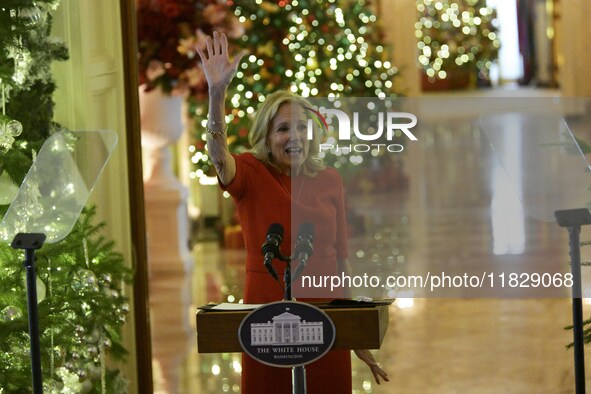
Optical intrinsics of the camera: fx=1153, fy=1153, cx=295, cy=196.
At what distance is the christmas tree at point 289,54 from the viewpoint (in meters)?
9.37

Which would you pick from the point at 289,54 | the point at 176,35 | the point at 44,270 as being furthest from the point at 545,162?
the point at 289,54

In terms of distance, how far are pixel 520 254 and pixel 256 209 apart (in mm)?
973

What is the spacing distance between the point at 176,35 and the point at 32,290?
549 centimetres

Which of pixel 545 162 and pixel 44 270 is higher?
pixel 545 162

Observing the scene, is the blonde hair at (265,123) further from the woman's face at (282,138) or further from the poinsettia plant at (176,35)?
the poinsettia plant at (176,35)

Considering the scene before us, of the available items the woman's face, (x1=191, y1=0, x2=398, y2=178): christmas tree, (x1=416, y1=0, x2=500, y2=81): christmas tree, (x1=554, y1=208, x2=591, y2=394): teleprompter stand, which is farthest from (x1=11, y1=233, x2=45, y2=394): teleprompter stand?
(x1=416, y1=0, x2=500, y2=81): christmas tree

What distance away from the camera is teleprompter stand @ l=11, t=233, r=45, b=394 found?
3.20m

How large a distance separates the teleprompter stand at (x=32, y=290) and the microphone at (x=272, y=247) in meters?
0.62

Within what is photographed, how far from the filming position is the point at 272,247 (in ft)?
10.5

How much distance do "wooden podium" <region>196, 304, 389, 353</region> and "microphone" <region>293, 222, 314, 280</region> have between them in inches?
5.2

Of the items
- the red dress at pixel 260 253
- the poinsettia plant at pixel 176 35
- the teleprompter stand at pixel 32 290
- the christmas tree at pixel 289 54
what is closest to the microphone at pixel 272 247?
Answer: the red dress at pixel 260 253

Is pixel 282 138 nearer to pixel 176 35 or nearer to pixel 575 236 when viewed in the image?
pixel 575 236

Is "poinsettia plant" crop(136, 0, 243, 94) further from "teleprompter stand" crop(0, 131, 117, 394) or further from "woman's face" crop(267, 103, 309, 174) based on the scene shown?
"teleprompter stand" crop(0, 131, 117, 394)

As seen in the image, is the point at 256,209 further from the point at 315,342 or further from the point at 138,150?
the point at 138,150
